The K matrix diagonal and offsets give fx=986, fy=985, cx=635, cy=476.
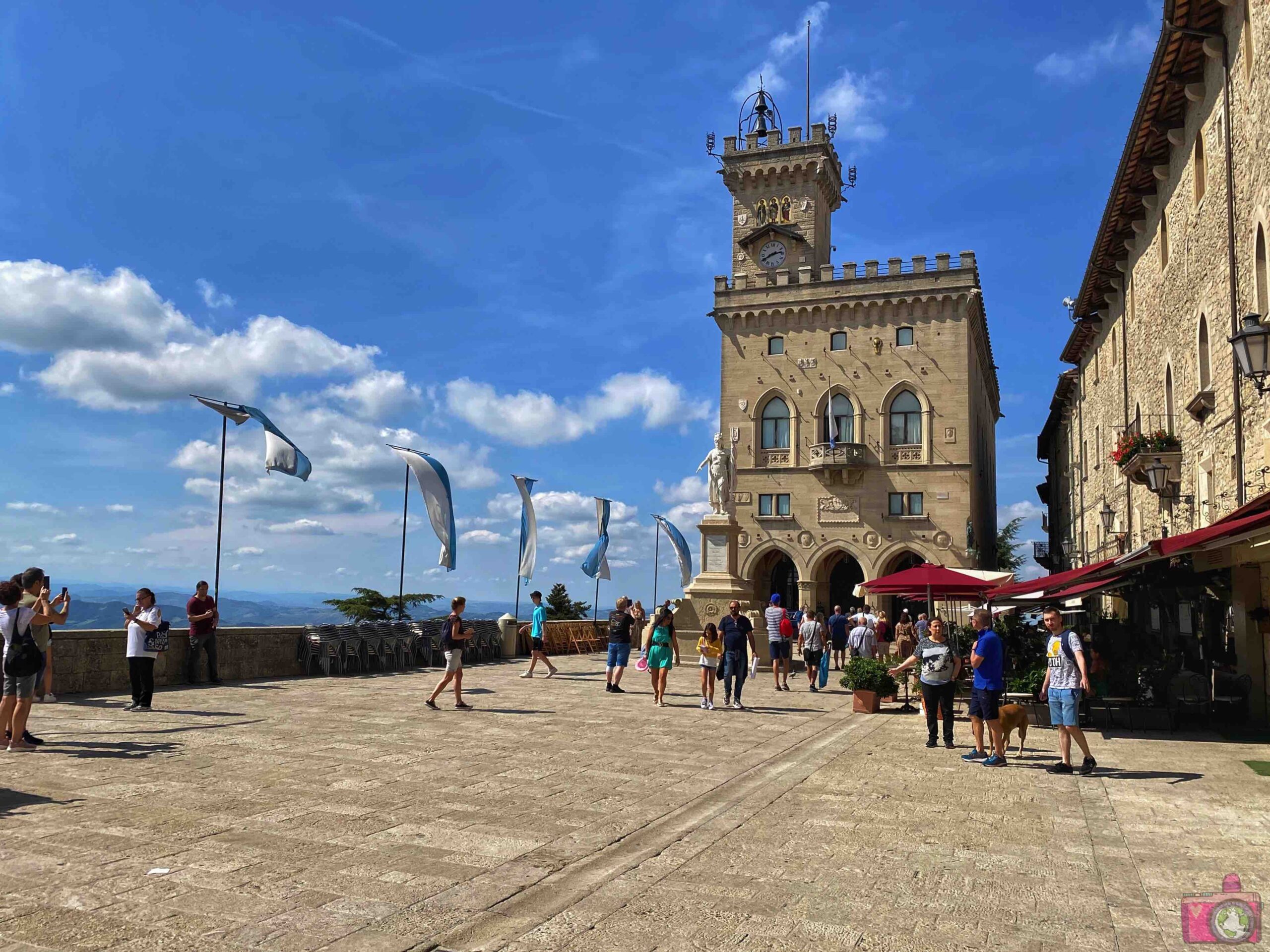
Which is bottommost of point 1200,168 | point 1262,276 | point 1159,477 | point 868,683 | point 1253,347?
point 868,683

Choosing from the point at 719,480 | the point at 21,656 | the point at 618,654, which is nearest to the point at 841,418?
the point at 719,480

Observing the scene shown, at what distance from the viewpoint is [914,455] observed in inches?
1750

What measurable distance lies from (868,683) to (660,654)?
3.42m

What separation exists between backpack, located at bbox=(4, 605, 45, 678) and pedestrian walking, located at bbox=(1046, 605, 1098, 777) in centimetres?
1012

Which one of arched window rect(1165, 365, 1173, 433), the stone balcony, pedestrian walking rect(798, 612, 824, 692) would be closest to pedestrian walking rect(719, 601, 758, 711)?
pedestrian walking rect(798, 612, 824, 692)

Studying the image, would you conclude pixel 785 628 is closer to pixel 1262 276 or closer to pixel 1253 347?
pixel 1262 276

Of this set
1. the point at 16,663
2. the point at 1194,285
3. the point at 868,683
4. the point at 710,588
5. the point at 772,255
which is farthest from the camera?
the point at 772,255

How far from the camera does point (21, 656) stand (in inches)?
371

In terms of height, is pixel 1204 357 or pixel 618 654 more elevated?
pixel 1204 357

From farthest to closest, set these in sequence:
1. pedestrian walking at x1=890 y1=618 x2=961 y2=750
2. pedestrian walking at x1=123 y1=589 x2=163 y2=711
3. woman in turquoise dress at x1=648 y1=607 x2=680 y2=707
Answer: woman in turquoise dress at x1=648 y1=607 x2=680 y2=707 < pedestrian walking at x1=123 y1=589 x2=163 y2=711 < pedestrian walking at x1=890 y1=618 x2=961 y2=750

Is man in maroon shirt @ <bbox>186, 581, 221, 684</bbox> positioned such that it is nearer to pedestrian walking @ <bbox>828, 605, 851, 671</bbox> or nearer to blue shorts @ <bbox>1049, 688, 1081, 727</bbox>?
blue shorts @ <bbox>1049, 688, 1081, 727</bbox>

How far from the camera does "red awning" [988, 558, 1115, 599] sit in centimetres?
1473

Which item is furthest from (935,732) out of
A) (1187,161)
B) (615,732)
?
(1187,161)

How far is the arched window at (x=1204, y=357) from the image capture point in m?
16.8
